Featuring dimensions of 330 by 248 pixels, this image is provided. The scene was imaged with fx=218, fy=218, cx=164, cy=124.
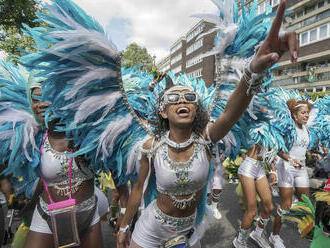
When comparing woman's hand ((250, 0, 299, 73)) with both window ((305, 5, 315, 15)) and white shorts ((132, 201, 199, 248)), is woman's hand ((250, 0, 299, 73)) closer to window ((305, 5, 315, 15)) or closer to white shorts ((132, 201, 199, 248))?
white shorts ((132, 201, 199, 248))

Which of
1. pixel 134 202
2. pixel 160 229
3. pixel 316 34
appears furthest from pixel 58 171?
pixel 316 34

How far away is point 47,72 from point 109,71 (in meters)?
0.49

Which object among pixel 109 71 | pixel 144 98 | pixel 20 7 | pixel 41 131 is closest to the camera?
pixel 109 71

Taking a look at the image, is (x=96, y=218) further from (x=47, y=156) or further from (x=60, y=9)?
(x=60, y=9)

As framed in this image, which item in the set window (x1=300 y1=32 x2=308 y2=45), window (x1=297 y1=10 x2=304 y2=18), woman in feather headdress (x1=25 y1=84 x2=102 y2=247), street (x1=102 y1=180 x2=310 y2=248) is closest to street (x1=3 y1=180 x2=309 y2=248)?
street (x1=102 y1=180 x2=310 y2=248)

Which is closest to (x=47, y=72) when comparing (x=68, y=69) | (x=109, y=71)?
(x=68, y=69)

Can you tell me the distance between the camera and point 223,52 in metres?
1.72

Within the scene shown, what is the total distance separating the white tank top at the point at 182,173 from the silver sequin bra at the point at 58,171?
814mm

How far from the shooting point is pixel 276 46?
1.10 metres

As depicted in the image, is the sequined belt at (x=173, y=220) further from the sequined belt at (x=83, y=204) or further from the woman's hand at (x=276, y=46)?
the woman's hand at (x=276, y=46)

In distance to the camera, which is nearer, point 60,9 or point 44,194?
point 60,9

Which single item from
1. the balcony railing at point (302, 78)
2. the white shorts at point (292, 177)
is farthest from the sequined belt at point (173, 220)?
the balcony railing at point (302, 78)

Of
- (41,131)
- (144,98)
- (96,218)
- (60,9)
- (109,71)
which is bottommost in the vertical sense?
(96,218)

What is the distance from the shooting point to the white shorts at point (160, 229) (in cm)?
180
